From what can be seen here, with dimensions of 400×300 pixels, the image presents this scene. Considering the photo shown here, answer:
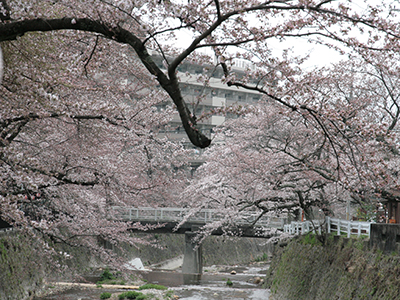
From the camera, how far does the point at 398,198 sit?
10.5 meters

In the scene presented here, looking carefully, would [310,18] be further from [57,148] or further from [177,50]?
[177,50]

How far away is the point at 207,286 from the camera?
21875 millimetres

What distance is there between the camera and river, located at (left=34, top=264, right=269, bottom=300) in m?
17.7

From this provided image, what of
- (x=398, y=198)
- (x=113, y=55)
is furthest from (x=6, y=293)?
(x=398, y=198)

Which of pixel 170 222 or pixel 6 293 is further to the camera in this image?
pixel 170 222

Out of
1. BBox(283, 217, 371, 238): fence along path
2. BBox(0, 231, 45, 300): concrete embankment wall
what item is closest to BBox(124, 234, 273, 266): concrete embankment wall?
BBox(283, 217, 371, 238): fence along path

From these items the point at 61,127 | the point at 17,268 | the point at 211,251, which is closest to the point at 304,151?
the point at 61,127

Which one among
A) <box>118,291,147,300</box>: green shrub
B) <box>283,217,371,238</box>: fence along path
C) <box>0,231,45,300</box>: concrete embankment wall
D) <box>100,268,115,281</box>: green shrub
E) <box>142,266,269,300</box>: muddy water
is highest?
<box>283,217,371,238</box>: fence along path

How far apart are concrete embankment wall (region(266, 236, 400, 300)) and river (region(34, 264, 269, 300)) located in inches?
94.3

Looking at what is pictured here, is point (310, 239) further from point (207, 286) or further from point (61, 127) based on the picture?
point (61, 127)

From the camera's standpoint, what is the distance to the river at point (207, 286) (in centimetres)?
1770

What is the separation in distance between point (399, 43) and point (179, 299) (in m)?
14.7

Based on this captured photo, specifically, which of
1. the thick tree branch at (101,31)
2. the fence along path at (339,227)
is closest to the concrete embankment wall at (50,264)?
the thick tree branch at (101,31)

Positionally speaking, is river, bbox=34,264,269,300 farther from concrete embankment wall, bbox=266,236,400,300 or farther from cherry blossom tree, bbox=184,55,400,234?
cherry blossom tree, bbox=184,55,400,234
